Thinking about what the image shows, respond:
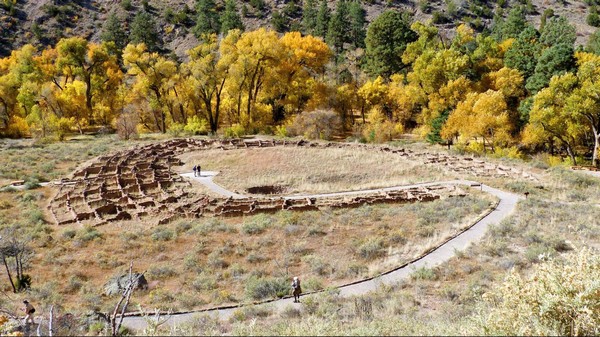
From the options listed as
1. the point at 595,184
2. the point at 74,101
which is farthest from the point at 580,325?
the point at 74,101

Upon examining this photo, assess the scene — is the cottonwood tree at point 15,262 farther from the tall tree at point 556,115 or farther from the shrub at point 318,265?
the tall tree at point 556,115

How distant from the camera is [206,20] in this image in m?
85.4

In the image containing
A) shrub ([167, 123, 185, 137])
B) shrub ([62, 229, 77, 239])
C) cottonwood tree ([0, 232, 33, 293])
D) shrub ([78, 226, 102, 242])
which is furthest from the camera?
shrub ([167, 123, 185, 137])

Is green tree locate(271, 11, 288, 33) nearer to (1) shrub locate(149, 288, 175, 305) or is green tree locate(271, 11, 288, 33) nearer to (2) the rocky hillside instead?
(2) the rocky hillside

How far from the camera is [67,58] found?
5800cm

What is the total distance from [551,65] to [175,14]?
77.8 metres

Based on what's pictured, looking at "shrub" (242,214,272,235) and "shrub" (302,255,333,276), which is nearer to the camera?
"shrub" (302,255,333,276)

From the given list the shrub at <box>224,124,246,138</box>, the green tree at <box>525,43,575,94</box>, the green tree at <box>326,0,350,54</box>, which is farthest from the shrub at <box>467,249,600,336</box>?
the green tree at <box>326,0,350,54</box>

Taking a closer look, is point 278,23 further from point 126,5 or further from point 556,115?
point 556,115

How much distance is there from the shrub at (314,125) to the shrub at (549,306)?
41.5m

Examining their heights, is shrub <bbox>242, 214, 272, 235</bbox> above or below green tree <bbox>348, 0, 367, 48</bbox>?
below

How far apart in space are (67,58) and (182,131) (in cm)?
2046

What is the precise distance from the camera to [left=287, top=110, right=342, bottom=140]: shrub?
167ft

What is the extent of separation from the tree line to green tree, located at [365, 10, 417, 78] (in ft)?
0.50
